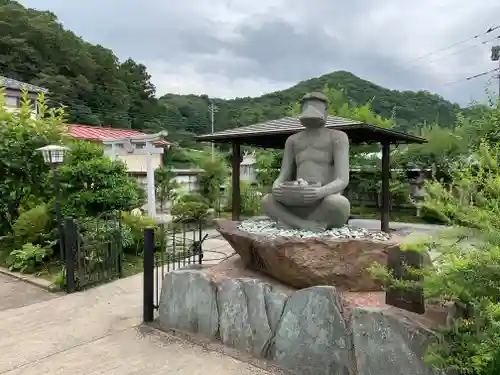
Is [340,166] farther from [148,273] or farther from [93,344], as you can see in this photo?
[93,344]

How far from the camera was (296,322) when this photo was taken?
359 centimetres

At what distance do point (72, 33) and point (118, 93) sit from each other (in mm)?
5469

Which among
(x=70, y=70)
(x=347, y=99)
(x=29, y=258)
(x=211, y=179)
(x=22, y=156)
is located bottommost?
(x=29, y=258)

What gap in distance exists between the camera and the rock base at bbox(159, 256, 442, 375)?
9.68ft

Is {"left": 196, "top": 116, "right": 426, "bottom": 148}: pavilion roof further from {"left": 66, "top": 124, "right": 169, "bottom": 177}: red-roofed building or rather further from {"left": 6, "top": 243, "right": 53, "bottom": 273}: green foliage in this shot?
{"left": 66, "top": 124, "right": 169, "bottom": 177}: red-roofed building

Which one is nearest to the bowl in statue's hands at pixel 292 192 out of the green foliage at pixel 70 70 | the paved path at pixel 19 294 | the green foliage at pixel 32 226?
the paved path at pixel 19 294

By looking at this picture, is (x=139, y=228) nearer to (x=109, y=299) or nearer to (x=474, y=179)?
(x=109, y=299)

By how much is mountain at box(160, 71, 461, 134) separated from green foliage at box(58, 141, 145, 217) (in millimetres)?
11357

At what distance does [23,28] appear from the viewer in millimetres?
25078

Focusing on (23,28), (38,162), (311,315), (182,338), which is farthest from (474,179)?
(23,28)

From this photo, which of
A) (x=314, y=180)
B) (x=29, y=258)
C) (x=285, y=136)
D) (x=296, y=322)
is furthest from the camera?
(x=285, y=136)

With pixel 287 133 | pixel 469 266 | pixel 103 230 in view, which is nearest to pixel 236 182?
pixel 287 133

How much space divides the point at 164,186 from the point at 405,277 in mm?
12538

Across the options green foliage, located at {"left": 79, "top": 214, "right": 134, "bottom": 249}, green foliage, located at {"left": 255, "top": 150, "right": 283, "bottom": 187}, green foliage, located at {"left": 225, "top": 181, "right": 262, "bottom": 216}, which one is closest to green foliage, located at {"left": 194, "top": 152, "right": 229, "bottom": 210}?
green foliage, located at {"left": 225, "top": 181, "right": 262, "bottom": 216}
